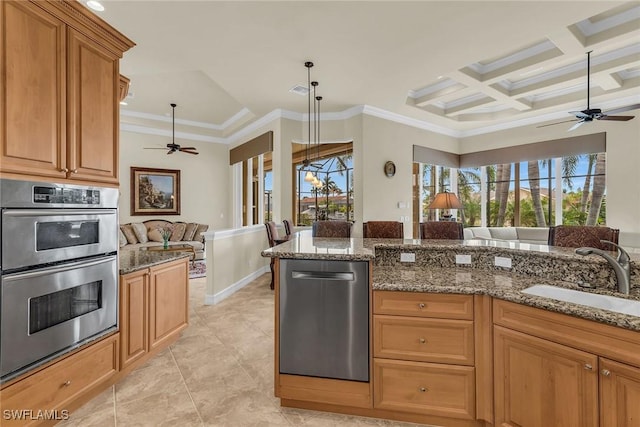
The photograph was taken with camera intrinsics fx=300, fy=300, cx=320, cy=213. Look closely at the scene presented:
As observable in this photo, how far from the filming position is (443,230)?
3.00 metres

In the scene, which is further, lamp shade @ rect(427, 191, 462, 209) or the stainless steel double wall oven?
lamp shade @ rect(427, 191, 462, 209)

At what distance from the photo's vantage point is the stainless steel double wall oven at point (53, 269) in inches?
58.6

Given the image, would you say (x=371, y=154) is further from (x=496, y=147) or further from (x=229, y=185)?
(x=229, y=185)

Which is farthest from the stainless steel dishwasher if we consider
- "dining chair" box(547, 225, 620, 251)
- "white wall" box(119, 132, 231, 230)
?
"white wall" box(119, 132, 231, 230)

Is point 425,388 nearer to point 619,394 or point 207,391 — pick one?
point 619,394

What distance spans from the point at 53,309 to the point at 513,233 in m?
7.46

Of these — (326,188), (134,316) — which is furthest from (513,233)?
(134,316)

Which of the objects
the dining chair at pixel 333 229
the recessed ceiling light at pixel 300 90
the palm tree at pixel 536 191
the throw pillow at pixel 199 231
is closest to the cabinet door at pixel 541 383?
the dining chair at pixel 333 229

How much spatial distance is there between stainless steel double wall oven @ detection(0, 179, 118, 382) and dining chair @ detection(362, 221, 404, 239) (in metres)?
2.32

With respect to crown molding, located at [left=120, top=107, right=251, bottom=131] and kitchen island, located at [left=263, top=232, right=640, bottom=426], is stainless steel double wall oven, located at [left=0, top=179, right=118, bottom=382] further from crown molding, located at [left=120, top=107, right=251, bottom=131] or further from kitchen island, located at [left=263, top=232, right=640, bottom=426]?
crown molding, located at [left=120, top=107, right=251, bottom=131]

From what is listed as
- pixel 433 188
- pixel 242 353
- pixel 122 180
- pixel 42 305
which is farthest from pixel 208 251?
pixel 433 188

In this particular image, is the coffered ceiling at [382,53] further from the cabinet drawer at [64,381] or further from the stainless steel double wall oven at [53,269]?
the cabinet drawer at [64,381]

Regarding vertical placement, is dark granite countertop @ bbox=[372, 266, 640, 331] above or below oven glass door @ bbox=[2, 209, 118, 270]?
below

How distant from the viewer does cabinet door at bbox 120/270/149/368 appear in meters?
2.18
